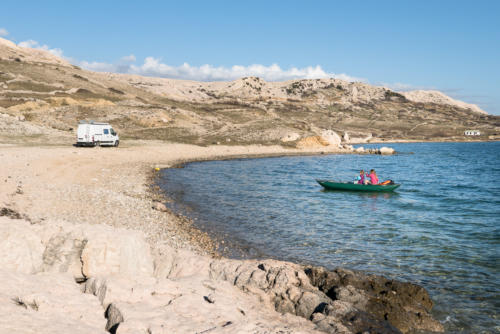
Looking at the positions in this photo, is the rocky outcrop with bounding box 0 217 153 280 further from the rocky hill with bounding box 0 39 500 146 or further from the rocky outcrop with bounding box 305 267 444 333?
the rocky hill with bounding box 0 39 500 146

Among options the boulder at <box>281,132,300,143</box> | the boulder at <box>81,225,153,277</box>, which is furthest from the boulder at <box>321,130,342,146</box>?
the boulder at <box>81,225,153,277</box>

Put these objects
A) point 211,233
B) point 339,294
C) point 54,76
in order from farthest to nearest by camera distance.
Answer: point 54,76 → point 211,233 → point 339,294

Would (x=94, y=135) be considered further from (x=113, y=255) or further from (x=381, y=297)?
(x=381, y=297)

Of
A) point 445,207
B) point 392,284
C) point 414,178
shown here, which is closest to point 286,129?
point 414,178

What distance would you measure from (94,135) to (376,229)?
35079 millimetres

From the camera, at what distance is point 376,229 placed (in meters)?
18.2

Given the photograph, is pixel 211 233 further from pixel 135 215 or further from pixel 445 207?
pixel 445 207

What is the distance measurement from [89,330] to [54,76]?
10184cm

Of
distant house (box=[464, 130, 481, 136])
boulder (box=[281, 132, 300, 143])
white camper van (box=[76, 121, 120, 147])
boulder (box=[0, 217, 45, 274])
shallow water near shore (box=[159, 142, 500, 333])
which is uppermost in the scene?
distant house (box=[464, 130, 481, 136])

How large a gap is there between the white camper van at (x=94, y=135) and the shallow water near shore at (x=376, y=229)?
1463 cm

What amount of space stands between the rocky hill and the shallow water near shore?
109ft

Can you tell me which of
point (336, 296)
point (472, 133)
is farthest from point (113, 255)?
point (472, 133)

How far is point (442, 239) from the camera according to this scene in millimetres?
16578

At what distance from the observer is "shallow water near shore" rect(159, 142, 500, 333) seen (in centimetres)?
1130
